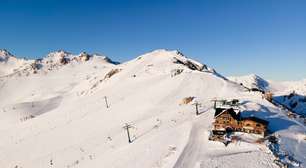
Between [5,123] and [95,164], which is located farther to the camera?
[5,123]

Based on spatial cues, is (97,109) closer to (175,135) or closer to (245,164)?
(175,135)

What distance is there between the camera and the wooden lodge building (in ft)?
156

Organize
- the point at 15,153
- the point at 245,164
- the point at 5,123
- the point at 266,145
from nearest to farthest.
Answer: the point at 245,164 < the point at 266,145 < the point at 15,153 < the point at 5,123

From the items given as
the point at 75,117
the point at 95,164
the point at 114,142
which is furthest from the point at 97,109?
the point at 95,164

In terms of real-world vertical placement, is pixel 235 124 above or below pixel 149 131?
above

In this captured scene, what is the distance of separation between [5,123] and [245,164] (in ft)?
352

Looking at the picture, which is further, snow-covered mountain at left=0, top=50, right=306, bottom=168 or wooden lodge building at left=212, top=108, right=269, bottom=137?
wooden lodge building at left=212, top=108, right=269, bottom=137

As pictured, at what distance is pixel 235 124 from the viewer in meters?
49.2

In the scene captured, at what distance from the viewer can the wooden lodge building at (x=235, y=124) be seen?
156 feet

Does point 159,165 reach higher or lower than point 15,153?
higher

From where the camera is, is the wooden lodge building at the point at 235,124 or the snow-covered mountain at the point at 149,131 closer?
the snow-covered mountain at the point at 149,131

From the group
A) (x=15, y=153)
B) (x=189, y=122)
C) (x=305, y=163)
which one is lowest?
(x=15, y=153)

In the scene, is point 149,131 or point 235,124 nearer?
point 235,124

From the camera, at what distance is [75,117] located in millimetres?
87312
